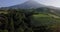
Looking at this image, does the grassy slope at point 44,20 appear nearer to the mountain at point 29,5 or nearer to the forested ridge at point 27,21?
the forested ridge at point 27,21

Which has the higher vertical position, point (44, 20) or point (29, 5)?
point (29, 5)

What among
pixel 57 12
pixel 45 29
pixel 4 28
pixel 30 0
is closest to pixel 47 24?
pixel 45 29

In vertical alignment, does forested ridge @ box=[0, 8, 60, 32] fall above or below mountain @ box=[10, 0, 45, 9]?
below

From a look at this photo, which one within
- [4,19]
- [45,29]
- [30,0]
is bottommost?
[45,29]

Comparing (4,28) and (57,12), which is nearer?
(4,28)

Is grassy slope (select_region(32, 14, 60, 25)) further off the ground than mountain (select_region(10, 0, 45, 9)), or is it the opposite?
mountain (select_region(10, 0, 45, 9))

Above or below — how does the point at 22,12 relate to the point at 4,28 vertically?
above

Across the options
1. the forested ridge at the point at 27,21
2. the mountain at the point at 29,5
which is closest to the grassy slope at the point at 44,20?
the forested ridge at the point at 27,21

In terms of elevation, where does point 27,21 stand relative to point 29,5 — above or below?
below

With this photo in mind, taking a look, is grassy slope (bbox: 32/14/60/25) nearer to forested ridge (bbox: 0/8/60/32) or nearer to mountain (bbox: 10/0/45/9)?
forested ridge (bbox: 0/8/60/32)

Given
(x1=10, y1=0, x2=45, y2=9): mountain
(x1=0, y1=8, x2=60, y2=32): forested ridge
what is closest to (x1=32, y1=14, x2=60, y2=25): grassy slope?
(x1=0, y1=8, x2=60, y2=32): forested ridge

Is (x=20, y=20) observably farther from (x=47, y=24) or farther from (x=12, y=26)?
(x=47, y=24)
